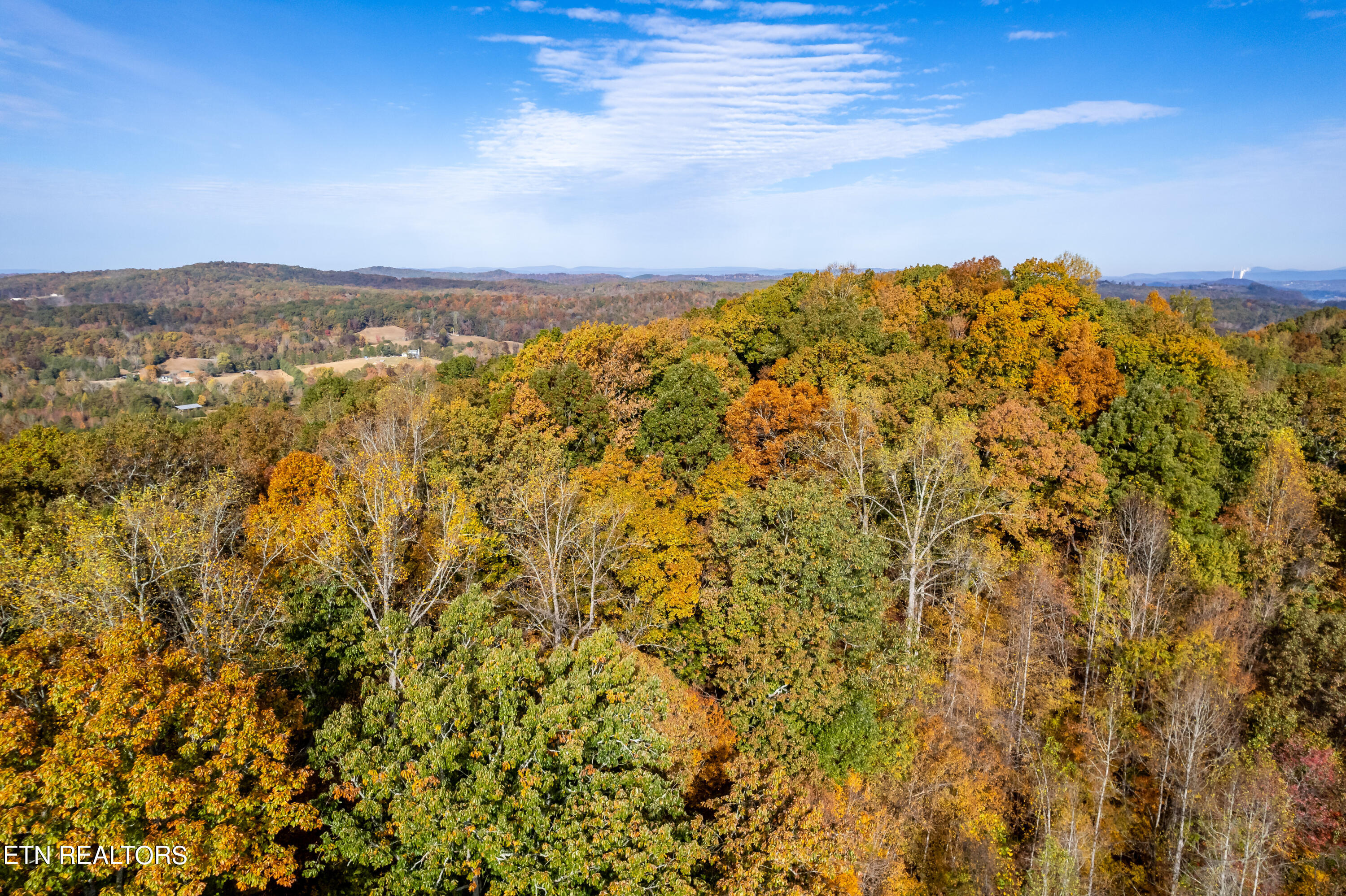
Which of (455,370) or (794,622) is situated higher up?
(455,370)

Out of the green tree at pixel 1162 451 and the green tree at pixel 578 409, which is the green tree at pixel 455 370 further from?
the green tree at pixel 1162 451

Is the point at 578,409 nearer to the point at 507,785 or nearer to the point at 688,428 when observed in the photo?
the point at 688,428

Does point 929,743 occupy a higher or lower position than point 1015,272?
lower

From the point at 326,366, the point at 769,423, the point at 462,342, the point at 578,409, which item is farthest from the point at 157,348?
the point at 769,423

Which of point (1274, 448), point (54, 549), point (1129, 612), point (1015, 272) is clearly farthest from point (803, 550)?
point (1015, 272)

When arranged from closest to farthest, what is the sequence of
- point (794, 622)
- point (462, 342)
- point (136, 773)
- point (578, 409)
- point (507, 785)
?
point (136, 773), point (507, 785), point (794, 622), point (578, 409), point (462, 342)

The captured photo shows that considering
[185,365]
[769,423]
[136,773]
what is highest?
[185,365]

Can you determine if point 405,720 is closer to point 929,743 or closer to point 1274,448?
point 929,743
